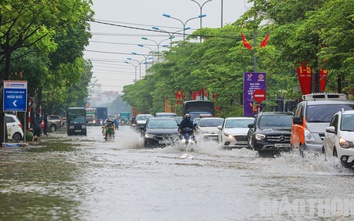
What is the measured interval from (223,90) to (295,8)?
2508cm

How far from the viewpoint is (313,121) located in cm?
2555

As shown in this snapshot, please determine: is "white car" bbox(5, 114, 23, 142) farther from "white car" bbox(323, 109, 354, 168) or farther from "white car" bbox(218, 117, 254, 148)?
"white car" bbox(323, 109, 354, 168)

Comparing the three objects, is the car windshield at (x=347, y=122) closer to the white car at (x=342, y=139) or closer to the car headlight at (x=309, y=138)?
the white car at (x=342, y=139)

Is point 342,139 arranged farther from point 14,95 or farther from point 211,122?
point 211,122

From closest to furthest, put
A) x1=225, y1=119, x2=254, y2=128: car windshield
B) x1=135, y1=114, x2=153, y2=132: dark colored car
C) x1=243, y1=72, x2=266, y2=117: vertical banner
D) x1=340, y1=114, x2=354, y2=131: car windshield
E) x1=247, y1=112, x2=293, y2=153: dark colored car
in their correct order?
x1=340, y1=114, x2=354, y2=131: car windshield, x1=247, y1=112, x2=293, y2=153: dark colored car, x1=225, y1=119, x2=254, y2=128: car windshield, x1=243, y1=72, x2=266, y2=117: vertical banner, x1=135, y1=114, x2=153, y2=132: dark colored car

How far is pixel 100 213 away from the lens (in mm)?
12250

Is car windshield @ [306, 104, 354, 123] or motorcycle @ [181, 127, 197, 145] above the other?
car windshield @ [306, 104, 354, 123]

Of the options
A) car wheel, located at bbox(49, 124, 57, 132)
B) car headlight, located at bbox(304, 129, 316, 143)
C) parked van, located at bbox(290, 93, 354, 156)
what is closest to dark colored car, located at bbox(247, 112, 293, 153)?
parked van, located at bbox(290, 93, 354, 156)

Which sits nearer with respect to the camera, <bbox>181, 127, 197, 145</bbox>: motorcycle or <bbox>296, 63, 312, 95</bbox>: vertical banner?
<bbox>181, 127, 197, 145</bbox>: motorcycle

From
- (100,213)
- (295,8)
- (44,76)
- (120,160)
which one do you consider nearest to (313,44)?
(295,8)

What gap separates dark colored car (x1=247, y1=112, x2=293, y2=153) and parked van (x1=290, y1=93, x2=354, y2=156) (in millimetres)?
2685

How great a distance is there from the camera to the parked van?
80.4ft

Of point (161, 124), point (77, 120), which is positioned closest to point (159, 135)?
point (161, 124)

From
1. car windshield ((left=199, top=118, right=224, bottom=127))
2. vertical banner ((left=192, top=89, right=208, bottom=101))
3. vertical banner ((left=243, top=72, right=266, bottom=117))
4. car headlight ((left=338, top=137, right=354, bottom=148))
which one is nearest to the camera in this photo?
car headlight ((left=338, top=137, right=354, bottom=148))
